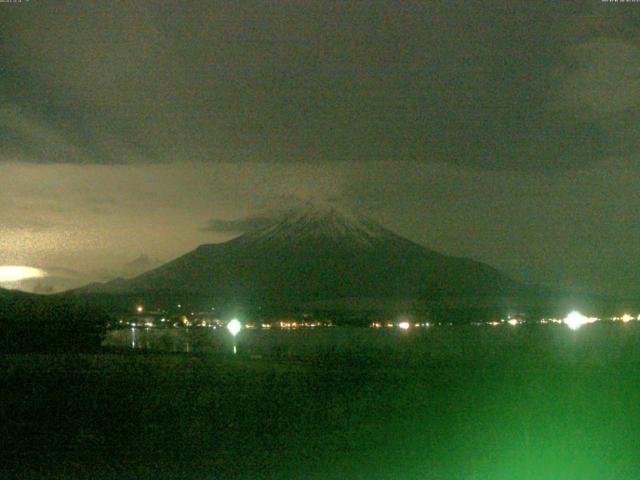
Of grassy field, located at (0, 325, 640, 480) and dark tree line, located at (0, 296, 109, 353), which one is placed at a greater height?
dark tree line, located at (0, 296, 109, 353)

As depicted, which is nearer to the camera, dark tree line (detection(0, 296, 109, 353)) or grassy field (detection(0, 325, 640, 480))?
grassy field (detection(0, 325, 640, 480))

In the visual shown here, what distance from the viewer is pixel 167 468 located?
11438 mm

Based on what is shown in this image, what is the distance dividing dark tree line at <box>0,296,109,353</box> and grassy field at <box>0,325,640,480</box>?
19.1 metres

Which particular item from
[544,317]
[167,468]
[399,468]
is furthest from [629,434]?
[544,317]

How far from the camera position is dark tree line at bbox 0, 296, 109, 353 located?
4241 cm

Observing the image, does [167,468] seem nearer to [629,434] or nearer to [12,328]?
[629,434]

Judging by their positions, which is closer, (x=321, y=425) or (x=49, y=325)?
(x=321, y=425)

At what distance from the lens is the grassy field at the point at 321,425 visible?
11633 mm

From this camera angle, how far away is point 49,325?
4469 centimetres

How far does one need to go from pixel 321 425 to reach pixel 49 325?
3297 cm

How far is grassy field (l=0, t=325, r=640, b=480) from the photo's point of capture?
38.2 ft

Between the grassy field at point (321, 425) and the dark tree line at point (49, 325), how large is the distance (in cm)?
1908

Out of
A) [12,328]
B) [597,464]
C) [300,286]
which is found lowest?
[597,464]

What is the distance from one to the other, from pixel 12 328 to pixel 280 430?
32.0 m
